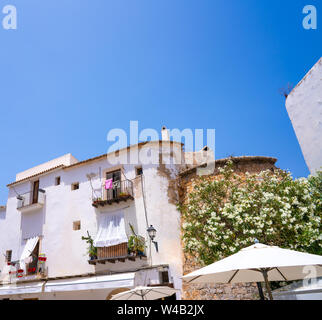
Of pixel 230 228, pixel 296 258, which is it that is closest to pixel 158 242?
pixel 230 228

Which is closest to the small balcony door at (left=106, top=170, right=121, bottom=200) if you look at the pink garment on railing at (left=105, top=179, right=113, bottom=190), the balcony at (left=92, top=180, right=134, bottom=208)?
the balcony at (left=92, top=180, right=134, bottom=208)

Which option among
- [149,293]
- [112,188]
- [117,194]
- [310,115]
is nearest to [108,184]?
[112,188]

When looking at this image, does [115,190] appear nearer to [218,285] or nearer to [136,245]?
[136,245]

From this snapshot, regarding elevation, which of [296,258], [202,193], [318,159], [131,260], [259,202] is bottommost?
[296,258]

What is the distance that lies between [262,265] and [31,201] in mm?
18397

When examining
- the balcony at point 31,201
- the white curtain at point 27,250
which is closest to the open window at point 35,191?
the balcony at point 31,201

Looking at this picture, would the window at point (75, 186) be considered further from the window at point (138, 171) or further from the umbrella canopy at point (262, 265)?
the umbrella canopy at point (262, 265)

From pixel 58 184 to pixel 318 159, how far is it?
51.6 ft

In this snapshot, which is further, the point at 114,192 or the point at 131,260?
the point at 114,192

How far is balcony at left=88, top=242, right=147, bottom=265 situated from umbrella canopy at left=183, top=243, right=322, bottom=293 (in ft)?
27.8

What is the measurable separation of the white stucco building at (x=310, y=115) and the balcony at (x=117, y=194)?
931 centimetres

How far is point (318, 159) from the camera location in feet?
42.2

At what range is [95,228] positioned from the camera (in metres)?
Answer: 16.2

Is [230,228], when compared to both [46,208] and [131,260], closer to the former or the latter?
[131,260]
